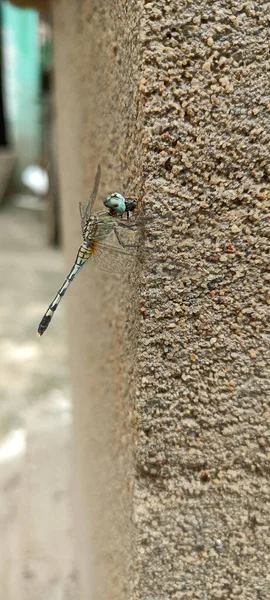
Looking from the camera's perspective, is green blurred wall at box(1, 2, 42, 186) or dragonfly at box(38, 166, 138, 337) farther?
green blurred wall at box(1, 2, 42, 186)

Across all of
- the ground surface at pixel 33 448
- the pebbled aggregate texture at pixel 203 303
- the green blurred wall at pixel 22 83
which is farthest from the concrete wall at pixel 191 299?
the green blurred wall at pixel 22 83

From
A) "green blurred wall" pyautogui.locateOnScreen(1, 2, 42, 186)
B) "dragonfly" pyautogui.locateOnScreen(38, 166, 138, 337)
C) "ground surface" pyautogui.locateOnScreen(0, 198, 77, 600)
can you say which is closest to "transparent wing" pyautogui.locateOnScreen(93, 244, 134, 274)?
"dragonfly" pyautogui.locateOnScreen(38, 166, 138, 337)

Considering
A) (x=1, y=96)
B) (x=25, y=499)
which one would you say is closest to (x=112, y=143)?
(x=25, y=499)

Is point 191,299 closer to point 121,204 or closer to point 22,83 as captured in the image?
point 121,204

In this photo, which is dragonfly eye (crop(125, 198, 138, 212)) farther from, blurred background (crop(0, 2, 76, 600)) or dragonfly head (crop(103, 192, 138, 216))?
blurred background (crop(0, 2, 76, 600))

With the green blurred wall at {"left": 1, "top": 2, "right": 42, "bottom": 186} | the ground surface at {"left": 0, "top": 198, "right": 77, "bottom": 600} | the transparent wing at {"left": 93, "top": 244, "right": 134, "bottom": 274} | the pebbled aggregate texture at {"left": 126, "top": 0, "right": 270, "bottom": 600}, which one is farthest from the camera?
the green blurred wall at {"left": 1, "top": 2, "right": 42, "bottom": 186}

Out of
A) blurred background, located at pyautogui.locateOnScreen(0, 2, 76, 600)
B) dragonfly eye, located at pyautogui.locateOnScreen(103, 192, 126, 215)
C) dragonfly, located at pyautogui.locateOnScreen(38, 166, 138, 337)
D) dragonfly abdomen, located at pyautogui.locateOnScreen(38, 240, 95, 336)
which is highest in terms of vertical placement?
dragonfly eye, located at pyautogui.locateOnScreen(103, 192, 126, 215)

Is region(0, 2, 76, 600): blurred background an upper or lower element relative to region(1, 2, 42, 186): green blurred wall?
lower

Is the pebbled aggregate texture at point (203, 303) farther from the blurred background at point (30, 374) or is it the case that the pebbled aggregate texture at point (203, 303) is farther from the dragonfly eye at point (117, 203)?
the blurred background at point (30, 374)

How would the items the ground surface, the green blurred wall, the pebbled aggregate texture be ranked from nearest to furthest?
the pebbled aggregate texture
the ground surface
the green blurred wall
